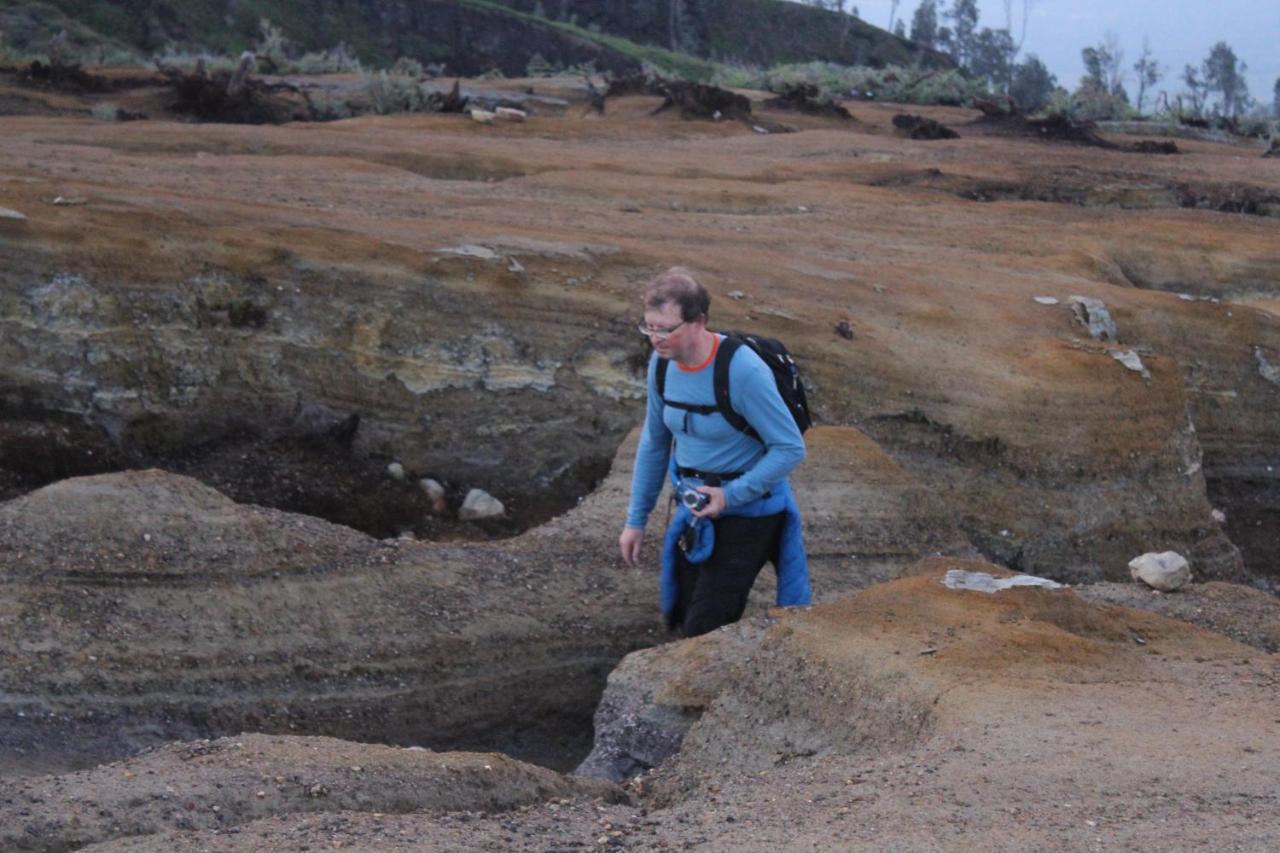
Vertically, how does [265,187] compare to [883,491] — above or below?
above

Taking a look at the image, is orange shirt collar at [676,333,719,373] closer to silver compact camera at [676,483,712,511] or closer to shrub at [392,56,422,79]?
silver compact camera at [676,483,712,511]

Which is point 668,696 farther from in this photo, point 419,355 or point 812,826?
point 419,355

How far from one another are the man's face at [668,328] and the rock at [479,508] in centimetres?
382

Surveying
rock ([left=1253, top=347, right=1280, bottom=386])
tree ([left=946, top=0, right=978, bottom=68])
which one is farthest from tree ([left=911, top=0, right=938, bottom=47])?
rock ([left=1253, top=347, right=1280, bottom=386])

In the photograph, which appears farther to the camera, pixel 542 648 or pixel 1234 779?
pixel 542 648

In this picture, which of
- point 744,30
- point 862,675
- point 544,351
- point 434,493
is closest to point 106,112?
point 544,351

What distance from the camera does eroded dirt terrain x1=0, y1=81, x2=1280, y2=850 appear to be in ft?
13.7

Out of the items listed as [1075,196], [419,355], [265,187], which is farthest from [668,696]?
[1075,196]

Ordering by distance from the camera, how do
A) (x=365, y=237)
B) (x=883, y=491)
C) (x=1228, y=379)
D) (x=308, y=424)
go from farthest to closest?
1. (x=1228, y=379)
2. (x=365, y=237)
3. (x=308, y=424)
4. (x=883, y=491)

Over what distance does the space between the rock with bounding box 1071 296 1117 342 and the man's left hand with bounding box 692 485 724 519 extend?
6470mm

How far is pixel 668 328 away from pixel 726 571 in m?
1.03

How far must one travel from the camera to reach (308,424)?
885 cm

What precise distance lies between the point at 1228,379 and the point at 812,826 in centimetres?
842

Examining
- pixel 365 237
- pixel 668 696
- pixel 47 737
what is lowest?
pixel 47 737
